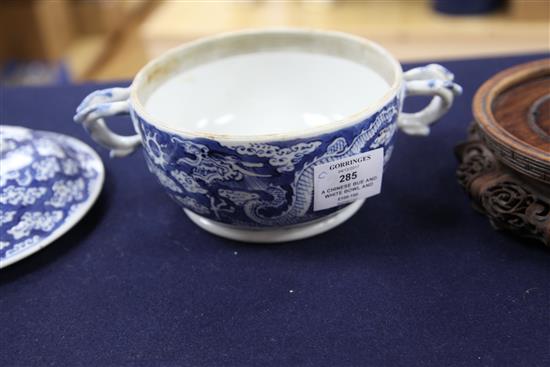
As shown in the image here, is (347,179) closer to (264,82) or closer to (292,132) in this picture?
(292,132)

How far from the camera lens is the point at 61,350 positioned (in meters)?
0.43

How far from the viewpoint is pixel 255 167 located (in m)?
0.41

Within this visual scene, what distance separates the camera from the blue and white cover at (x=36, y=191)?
Answer: 1.61 feet

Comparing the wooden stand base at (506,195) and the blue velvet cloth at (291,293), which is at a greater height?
the wooden stand base at (506,195)

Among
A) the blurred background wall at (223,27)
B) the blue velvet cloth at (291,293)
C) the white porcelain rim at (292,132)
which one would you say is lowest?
the blurred background wall at (223,27)

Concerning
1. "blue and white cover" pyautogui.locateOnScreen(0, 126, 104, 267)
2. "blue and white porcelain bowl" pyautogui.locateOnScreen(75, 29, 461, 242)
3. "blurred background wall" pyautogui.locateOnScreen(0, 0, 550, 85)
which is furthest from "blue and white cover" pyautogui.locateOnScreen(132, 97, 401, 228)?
"blurred background wall" pyautogui.locateOnScreen(0, 0, 550, 85)

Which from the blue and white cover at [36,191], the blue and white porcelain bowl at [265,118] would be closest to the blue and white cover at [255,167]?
the blue and white porcelain bowl at [265,118]

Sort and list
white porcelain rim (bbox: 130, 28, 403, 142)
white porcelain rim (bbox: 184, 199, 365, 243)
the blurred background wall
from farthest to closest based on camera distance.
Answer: the blurred background wall, white porcelain rim (bbox: 184, 199, 365, 243), white porcelain rim (bbox: 130, 28, 403, 142)

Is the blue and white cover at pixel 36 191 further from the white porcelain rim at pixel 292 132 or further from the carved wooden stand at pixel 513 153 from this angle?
the carved wooden stand at pixel 513 153

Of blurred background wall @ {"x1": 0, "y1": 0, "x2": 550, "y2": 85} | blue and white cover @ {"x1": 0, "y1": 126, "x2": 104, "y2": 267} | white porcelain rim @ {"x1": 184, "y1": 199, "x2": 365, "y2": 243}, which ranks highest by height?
blue and white cover @ {"x1": 0, "y1": 126, "x2": 104, "y2": 267}

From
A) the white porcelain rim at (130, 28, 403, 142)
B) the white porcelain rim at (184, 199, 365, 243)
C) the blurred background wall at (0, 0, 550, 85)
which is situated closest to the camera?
the white porcelain rim at (130, 28, 403, 142)

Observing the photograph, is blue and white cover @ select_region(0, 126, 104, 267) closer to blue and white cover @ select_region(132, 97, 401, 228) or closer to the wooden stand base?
blue and white cover @ select_region(132, 97, 401, 228)

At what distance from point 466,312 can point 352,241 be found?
0.12 metres

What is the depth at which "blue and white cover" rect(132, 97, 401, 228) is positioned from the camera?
0.41 meters
